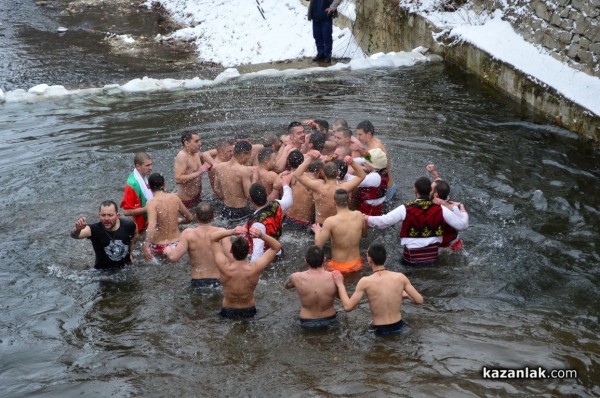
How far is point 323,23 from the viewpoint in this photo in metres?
17.5

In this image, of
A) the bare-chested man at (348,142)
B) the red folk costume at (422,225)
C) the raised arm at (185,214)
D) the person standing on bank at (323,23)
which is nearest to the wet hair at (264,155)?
the bare-chested man at (348,142)

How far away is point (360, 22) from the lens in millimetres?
19469

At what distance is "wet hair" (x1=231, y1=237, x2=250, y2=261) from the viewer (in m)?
7.14

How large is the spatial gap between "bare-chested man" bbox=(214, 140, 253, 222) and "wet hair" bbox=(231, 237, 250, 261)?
233cm

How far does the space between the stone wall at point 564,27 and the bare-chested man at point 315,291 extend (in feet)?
24.7

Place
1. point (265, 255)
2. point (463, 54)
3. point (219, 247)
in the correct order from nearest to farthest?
1. point (265, 255)
2. point (219, 247)
3. point (463, 54)

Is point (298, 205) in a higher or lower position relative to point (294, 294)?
higher

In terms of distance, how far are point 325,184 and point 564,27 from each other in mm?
6764

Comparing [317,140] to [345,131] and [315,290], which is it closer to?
[345,131]

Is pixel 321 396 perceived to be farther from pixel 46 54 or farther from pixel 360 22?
pixel 46 54

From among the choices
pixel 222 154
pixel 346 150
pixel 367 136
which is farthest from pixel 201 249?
pixel 367 136

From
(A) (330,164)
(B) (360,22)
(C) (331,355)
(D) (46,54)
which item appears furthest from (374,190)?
(D) (46,54)

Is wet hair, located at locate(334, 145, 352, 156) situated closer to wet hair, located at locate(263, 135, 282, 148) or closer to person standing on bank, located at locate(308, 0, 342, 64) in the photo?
wet hair, located at locate(263, 135, 282, 148)

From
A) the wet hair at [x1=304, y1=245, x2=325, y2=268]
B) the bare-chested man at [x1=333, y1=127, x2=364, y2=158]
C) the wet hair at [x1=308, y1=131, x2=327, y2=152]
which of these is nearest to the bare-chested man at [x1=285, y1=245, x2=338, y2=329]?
the wet hair at [x1=304, y1=245, x2=325, y2=268]
